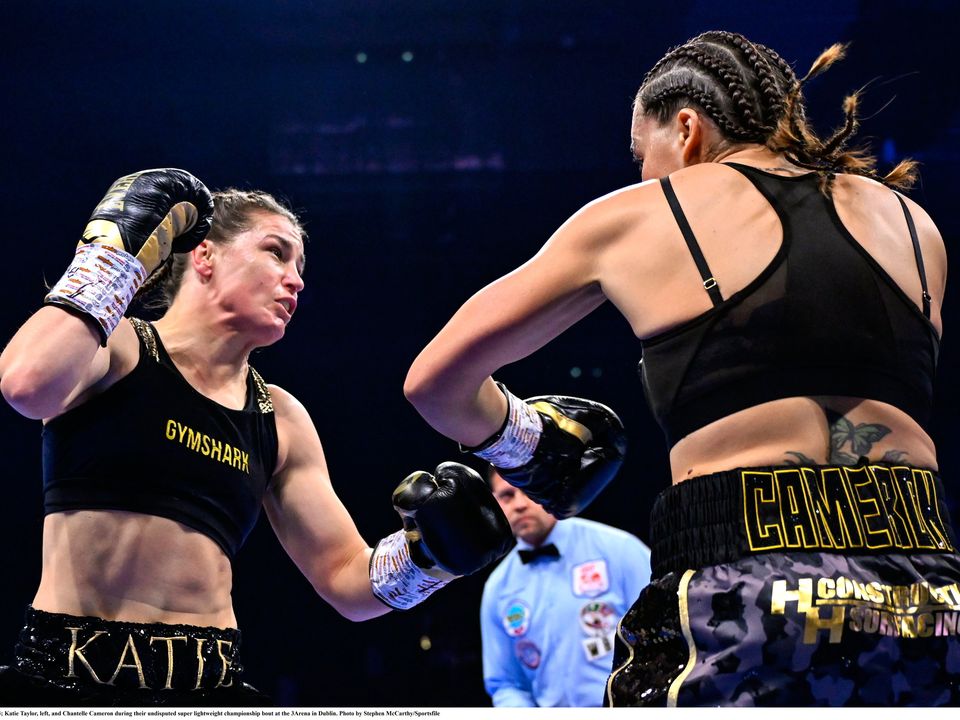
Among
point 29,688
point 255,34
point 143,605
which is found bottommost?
point 29,688

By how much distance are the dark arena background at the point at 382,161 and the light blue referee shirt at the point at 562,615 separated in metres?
1.30

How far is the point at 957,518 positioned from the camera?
5.27 metres

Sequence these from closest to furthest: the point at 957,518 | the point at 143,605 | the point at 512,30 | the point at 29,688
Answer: the point at 29,688 < the point at 143,605 < the point at 512,30 < the point at 957,518

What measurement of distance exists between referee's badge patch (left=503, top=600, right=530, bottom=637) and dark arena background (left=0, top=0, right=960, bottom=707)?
4.37ft

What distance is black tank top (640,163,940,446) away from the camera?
4.63 ft

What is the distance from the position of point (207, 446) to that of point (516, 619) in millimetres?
2192

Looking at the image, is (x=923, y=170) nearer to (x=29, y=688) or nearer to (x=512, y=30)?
(x=512, y=30)

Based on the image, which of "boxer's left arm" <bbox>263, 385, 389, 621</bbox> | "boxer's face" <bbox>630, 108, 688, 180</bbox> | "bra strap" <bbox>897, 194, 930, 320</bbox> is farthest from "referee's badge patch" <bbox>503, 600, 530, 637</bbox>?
"bra strap" <bbox>897, 194, 930, 320</bbox>

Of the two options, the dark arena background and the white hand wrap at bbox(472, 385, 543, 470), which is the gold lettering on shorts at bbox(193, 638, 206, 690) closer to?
the white hand wrap at bbox(472, 385, 543, 470)

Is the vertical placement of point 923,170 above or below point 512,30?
below

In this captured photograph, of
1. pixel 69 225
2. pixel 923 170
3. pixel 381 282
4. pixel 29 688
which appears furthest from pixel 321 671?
pixel 923 170

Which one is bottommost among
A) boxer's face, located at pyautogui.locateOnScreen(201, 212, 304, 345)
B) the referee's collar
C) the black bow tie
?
the black bow tie

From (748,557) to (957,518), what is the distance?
4505 mm

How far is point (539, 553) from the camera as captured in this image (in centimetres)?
423
